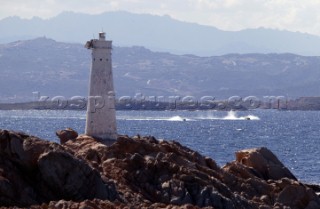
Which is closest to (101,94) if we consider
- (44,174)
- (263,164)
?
(263,164)

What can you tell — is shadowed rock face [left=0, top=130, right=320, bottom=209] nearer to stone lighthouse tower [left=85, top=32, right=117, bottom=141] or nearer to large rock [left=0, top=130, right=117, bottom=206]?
large rock [left=0, top=130, right=117, bottom=206]

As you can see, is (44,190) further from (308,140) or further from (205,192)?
(308,140)

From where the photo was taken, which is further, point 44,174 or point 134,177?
point 134,177

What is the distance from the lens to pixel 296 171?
63031 mm

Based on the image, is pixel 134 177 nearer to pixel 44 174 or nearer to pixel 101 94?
pixel 44 174

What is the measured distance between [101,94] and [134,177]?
6.83 metres

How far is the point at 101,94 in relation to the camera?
3559 centimetres

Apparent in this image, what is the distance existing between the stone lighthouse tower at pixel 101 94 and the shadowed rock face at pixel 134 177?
93cm

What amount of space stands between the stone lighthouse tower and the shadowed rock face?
927 millimetres

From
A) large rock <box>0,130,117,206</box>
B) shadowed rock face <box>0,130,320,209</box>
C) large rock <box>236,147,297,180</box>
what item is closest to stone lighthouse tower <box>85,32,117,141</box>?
shadowed rock face <box>0,130,320,209</box>

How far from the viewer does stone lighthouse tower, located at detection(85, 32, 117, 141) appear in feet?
116

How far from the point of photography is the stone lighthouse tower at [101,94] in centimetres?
3534

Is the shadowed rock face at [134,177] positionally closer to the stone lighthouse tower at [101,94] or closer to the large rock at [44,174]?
the large rock at [44,174]

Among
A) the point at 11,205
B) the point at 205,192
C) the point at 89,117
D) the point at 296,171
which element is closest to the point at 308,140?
the point at 296,171
